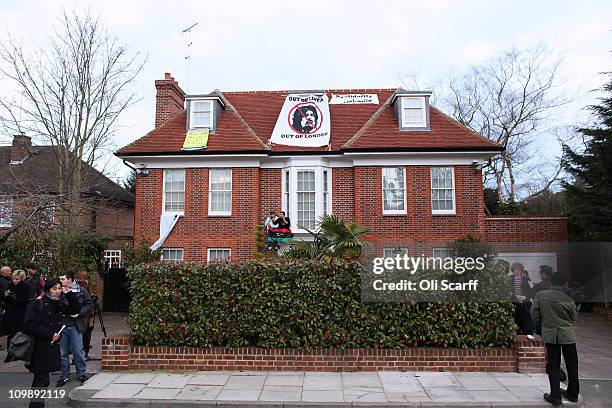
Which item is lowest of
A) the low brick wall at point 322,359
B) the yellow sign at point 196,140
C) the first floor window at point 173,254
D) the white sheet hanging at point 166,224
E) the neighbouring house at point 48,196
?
the low brick wall at point 322,359

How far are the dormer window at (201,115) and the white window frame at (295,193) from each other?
3662mm

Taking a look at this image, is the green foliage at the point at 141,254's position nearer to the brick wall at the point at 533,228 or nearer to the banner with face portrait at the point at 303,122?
the banner with face portrait at the point at 303,122

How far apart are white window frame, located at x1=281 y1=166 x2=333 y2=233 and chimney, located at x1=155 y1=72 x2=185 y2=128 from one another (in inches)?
240

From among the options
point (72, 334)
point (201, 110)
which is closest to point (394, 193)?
point (201, 110)

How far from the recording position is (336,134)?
18.6m

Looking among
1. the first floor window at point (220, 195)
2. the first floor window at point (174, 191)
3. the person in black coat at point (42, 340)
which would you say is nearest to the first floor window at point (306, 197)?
the first floor window at point (220, 195)

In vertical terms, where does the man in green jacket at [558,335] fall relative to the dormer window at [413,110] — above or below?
below

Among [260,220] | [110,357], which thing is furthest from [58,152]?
[110,357]

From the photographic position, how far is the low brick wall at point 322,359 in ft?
26.3

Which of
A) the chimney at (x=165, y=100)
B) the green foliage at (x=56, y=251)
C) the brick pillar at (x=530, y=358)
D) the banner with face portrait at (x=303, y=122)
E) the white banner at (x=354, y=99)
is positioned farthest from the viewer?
the white banner at (x=354, y=99)

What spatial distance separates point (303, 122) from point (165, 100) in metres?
6.18

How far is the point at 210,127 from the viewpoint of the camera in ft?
60.3

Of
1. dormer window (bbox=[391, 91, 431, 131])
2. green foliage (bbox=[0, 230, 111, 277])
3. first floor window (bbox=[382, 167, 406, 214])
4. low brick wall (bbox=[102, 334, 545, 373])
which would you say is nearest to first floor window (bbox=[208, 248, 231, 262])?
green foliage (bbox=[0, 230, 111, 277])

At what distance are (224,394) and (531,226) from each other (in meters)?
14.5
